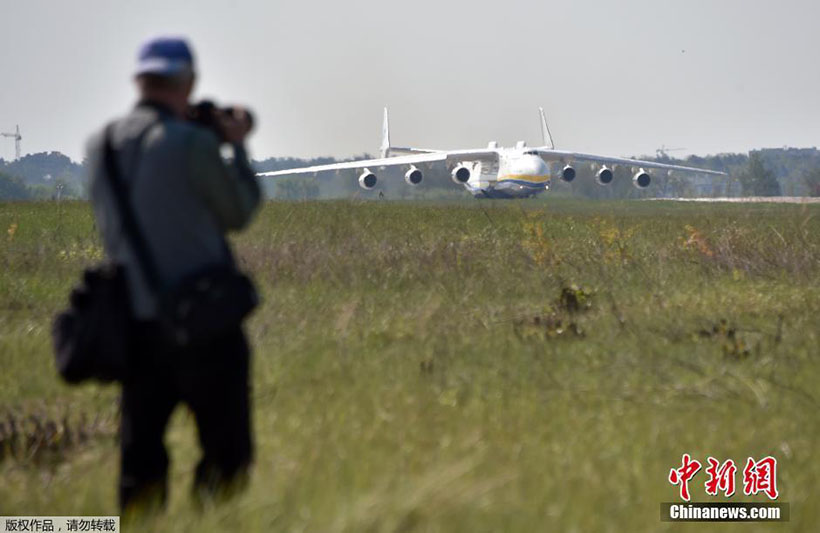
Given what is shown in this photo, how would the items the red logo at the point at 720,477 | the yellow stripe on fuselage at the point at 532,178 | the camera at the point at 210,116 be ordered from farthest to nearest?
the yellow stripe on fuselage at the point at 532,178 → the red logo at the point at 720,477 → the camera at the point at 210,116

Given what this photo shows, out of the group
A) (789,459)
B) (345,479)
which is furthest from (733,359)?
(345,479)

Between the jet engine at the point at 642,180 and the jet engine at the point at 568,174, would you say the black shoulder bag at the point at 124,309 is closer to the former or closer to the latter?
the jet engine at the point at 642,180

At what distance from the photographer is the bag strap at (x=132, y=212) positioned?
12.5 feet

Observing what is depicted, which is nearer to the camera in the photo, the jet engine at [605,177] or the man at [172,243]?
the man at [172,243]

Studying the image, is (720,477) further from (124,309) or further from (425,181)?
(425,181)

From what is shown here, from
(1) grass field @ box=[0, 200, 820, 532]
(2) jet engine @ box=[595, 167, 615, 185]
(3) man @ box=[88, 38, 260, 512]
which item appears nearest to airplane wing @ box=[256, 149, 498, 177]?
(2) jet engine @ box=[595, 167, 615, 185]

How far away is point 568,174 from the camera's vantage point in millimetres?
54969

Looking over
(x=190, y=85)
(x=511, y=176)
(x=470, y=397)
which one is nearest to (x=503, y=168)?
(x=511, y=176)

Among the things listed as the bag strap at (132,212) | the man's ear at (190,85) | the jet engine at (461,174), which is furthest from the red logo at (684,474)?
the jet engine at (461,174)

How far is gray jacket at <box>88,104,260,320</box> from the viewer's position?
3781mm

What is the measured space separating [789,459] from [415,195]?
52.3m

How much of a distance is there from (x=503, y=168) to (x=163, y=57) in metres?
49.3

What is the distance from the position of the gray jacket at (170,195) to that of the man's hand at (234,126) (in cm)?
18

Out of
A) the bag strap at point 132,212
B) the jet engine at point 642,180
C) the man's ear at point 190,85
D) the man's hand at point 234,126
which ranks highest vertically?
the jet engine at point 642,180
